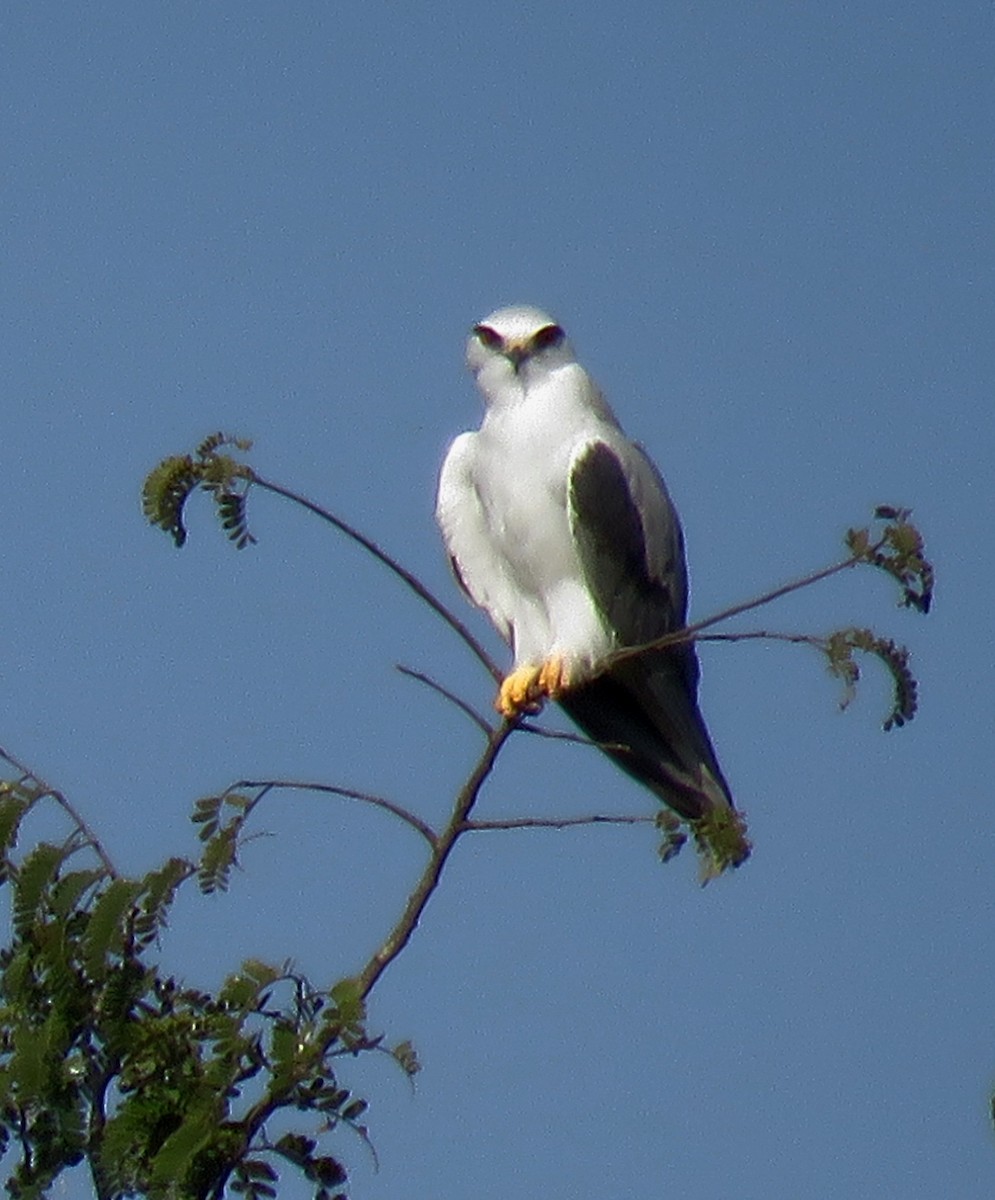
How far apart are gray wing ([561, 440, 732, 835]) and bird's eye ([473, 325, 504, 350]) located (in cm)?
48

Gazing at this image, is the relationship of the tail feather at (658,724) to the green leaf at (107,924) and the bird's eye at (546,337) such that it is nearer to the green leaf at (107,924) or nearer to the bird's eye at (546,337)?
the bird's eye at (546,337)

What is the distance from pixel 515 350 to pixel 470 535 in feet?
1.92

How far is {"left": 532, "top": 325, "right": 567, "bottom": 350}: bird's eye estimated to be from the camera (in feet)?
21.4

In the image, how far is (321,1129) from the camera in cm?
388

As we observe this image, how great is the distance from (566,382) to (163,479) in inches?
94.2

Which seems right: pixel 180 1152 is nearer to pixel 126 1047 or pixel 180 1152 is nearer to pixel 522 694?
pixel 126 1047

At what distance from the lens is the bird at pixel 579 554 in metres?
6.30

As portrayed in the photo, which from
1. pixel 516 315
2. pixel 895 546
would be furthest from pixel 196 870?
pixel 516 315

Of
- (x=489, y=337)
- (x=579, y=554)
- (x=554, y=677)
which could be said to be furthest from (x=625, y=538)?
(x=489, y=337)

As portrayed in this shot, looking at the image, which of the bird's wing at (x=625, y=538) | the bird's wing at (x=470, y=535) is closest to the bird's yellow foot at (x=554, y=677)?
the bird's wing at (x=625, y=538)

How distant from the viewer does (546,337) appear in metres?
6.55

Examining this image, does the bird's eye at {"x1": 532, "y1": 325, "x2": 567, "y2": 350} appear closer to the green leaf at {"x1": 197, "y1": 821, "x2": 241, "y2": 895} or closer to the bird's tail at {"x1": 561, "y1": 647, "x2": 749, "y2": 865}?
the bird's tail at {"x1": 561, "y1": 647, "x2": 749, "y2": 865}

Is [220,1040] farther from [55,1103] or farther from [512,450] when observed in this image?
[512,450]

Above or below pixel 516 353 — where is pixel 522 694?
below
